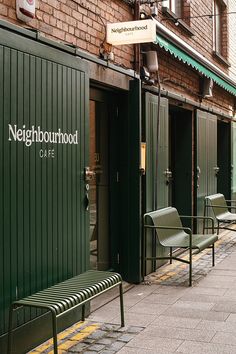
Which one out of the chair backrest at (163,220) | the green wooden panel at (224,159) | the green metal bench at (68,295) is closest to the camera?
the green metal bench at (68,295)

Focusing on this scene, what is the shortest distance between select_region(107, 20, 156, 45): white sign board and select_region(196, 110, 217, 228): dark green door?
3.97 metres

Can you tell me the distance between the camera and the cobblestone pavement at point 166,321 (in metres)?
4.44

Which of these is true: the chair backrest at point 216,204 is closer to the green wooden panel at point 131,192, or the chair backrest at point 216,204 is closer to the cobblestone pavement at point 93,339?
the green wooden panel at point 131,192

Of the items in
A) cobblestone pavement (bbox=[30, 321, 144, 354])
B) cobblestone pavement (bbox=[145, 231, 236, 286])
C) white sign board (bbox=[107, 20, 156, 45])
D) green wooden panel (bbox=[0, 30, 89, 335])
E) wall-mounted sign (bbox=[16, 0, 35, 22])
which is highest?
white sign board (bbox=[107, 20, 156, 45])

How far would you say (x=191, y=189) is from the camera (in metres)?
9.72

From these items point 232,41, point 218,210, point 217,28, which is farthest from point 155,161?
point 232,41

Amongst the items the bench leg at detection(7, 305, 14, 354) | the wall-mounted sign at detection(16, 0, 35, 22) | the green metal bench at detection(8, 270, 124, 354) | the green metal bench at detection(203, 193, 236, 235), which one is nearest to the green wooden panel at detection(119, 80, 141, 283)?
the green metal bench at detection(8, 270, 124, 354)

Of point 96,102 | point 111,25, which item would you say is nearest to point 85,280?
point 96,102

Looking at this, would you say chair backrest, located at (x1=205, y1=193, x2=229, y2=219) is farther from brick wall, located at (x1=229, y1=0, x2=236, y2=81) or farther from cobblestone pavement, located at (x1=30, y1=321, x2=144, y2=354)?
cobblestone pavement, located at (x1=30, y1=321, x2=144, y2=354)

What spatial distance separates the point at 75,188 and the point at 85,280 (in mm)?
866

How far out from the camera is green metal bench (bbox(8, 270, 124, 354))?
392 centimetres

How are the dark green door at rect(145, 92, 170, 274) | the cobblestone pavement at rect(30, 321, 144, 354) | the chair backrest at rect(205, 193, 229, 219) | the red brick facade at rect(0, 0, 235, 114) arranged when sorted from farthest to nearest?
the chair backrest at rect(205, 193, 229, 219) → the dark green door at rect(145, 92, 170, 274) → the red brick facade at rect(0, 0, 235, 114) → the cobblestone pavement at rect(30, 321, 144, 354)

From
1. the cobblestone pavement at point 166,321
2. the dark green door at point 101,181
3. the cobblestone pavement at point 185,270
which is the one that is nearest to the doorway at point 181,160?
the cobblestone pavement at point 185,270

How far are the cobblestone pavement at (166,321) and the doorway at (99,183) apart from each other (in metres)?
0.62
